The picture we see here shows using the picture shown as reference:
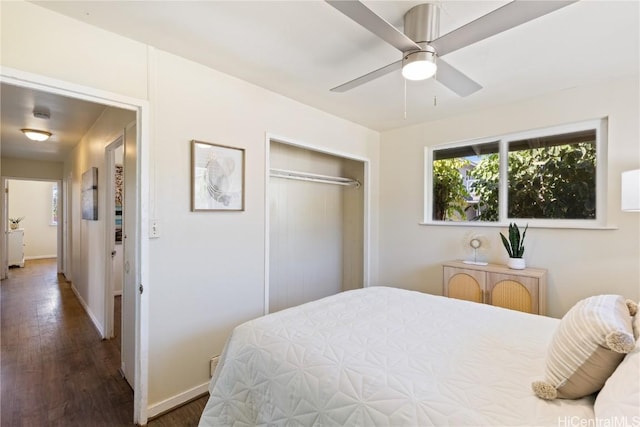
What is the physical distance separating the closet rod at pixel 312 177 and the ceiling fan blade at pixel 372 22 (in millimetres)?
1852

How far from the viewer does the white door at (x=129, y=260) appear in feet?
7.32

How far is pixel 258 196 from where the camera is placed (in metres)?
2.51

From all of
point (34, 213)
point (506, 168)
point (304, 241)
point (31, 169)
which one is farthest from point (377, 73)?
point (34, 213)

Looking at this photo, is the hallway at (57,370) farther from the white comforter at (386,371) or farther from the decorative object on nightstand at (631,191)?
the decorative object on nightstand at (631,191)

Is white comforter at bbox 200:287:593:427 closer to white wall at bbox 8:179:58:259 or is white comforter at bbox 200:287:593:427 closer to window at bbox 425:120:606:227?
window at bbox 425:120:606:227

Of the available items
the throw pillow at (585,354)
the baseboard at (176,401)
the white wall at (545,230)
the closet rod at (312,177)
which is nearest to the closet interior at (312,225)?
the closet rod at (312,177)

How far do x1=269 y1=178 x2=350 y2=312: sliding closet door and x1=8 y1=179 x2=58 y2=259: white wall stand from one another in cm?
812

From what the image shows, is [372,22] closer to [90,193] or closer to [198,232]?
[198,232]

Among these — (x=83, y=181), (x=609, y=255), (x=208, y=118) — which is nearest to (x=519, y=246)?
(x=609, y=255)

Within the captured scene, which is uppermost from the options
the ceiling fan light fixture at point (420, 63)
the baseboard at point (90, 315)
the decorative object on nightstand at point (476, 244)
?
the ceiling fan light fixture at point (420, 63)

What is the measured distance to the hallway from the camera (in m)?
1.95

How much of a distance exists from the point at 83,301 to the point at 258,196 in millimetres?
3544

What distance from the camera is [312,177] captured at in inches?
136

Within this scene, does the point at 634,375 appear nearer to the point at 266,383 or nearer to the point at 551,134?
the point at 266,383
